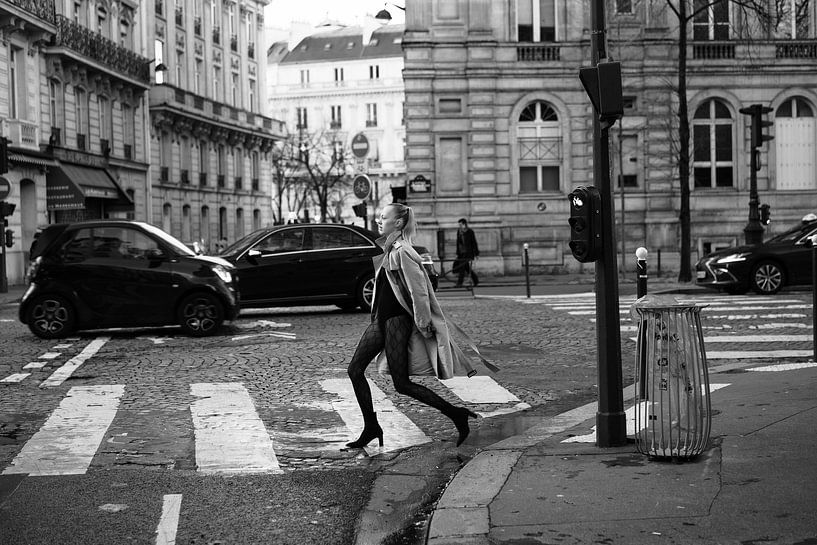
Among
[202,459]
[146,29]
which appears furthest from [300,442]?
[146,29]

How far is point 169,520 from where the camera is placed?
6.09m

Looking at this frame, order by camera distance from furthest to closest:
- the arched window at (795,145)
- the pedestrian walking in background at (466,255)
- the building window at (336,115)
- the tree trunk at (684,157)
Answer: the building window at (336,115) < the arched window at (795,145) < the pedestrian walking in background at (466,255) < the tree trunk at (684,157)

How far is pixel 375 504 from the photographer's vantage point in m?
6.50

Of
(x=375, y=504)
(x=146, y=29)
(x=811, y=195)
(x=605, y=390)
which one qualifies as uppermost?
(x=146, y=29)

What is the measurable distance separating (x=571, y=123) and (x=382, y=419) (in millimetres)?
27616

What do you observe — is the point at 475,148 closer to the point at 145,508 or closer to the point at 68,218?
the point at 68,218

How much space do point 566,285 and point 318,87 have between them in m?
91.7

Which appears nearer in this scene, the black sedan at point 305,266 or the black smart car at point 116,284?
the black smart car at point 116,284

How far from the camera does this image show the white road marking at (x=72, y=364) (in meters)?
11.9

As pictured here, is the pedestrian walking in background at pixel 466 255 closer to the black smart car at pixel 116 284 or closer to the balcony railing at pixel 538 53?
the balcony railing at pixel 538 53

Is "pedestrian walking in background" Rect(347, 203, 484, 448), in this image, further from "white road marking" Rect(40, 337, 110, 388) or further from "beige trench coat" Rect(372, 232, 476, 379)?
"white road marking" Rect(40, 337, 110, 388)

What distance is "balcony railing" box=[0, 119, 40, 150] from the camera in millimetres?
38625

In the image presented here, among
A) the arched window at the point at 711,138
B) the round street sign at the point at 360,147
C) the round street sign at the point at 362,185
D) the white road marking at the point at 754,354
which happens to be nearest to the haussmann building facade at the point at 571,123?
the arched window at the point at 711,138

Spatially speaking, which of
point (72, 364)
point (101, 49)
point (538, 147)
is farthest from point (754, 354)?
point (101, 49)
